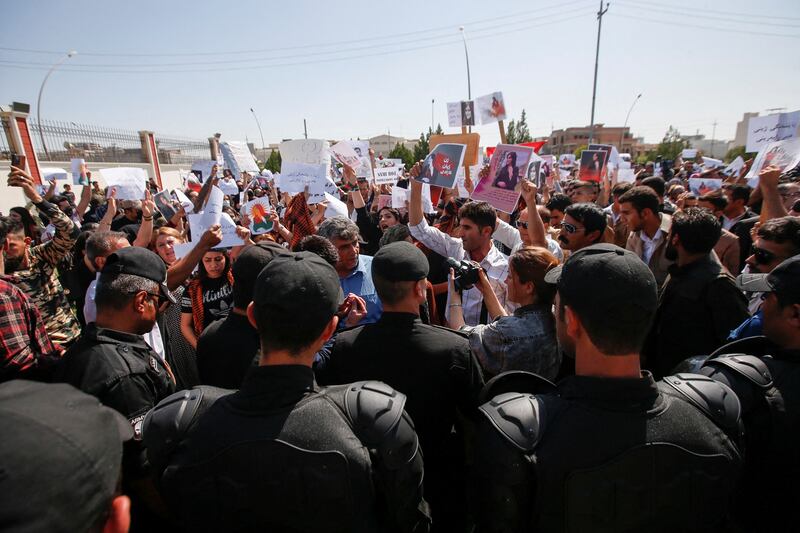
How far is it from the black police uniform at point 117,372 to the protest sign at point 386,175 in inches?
279

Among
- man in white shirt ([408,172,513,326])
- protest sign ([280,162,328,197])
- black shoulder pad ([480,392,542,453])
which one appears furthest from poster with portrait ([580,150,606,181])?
black shoulder pad ([480,392,542,453])

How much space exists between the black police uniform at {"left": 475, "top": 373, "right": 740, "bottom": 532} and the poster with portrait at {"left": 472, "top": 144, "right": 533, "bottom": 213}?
363cm

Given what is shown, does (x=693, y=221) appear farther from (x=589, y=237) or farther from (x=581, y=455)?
(x=581, y=455)

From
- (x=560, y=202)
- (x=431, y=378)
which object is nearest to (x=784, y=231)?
(x=560, y=202)

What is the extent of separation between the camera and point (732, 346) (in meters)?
1.99

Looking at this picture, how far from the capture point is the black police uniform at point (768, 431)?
5.24 feet

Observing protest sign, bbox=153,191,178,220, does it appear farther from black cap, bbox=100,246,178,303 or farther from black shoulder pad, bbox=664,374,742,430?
black shoulder pad, bbox=664,374,742,430

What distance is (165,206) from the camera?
702 cm

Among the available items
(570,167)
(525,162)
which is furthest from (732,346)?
(570,167)

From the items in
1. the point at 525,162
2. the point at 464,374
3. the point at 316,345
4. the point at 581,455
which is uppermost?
the point at 525,162

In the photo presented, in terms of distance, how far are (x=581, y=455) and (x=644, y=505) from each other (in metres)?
0.27

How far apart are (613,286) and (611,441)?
50 cm

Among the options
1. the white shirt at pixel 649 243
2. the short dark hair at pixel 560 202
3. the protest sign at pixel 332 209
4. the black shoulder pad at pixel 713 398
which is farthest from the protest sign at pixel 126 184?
the black shoulder pad at pixel 713 398

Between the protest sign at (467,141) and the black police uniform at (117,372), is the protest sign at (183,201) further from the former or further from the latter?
the black police uniform at (117,372)
